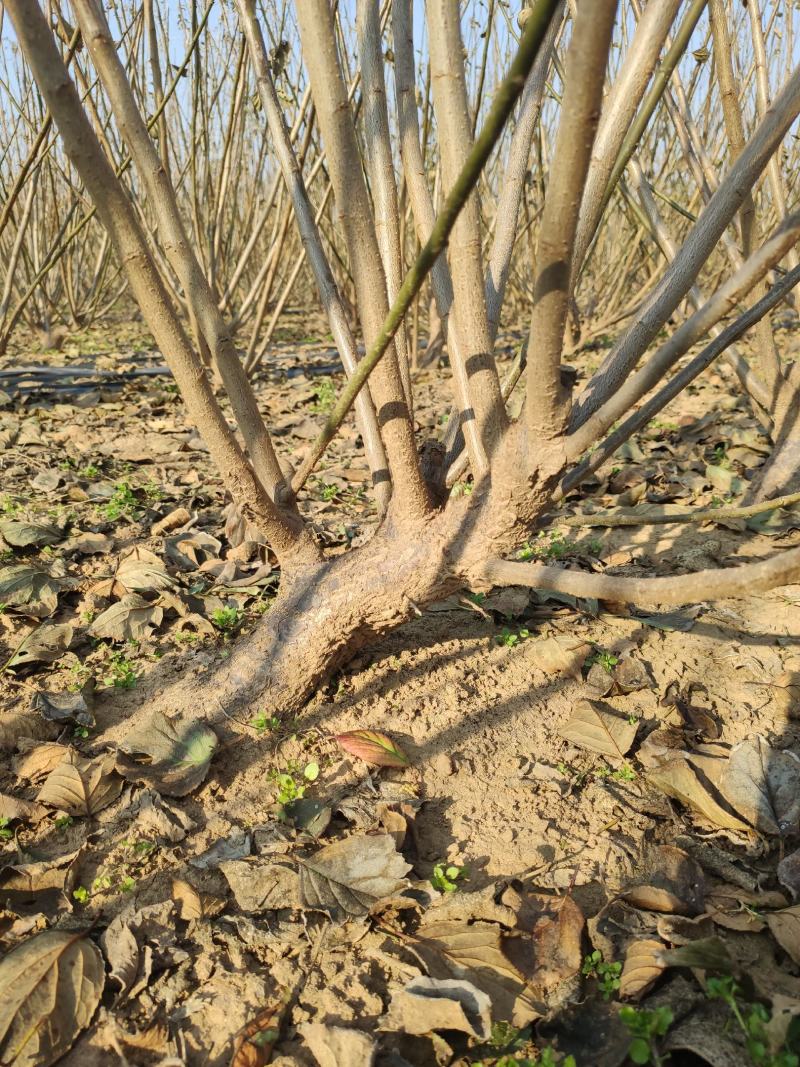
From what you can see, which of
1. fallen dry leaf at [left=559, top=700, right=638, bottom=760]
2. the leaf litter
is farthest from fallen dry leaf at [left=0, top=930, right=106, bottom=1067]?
fallen dry leaf at [left=559, top=700, right=638, bottom=760]

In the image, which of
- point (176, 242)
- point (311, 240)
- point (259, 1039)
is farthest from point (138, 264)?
point (259, 1039)

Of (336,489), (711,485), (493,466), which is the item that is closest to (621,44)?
(711,485)

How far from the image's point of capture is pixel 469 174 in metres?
0.75

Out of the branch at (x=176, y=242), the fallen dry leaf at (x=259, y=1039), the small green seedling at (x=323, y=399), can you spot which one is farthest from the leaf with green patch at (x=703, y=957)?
the small green seedling at (x=323, y=399)

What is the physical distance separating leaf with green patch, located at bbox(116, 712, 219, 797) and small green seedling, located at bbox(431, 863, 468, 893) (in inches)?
17.7

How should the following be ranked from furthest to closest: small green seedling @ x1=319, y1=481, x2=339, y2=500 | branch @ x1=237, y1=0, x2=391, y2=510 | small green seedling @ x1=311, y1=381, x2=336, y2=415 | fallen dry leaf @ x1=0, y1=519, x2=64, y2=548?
small green seedling @ x1=311, y1=381, x2=336, y2=415
small green seedling @ x1=319, y1=481, x2=339, y2=500
fallen dry leaf @ x1=0, y1=519, x2=64, y2=548
branch @ x1=237, y1=0, x2=391, y2=510

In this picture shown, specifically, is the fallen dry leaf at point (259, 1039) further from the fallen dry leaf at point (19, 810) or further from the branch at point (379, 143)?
the branch at point (379, 143)

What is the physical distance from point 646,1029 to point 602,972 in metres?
0.13

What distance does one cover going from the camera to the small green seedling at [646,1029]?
83 cm

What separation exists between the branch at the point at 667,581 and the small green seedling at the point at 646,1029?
1.62 feet

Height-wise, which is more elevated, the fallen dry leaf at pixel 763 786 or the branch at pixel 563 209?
the branch at pixel 563 209

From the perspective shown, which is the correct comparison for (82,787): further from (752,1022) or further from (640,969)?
(752,1022)

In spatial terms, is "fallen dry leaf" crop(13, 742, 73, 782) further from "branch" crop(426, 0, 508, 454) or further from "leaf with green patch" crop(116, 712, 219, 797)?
"branch" crop(426, 0, 508, 454)

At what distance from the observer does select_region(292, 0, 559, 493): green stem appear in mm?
633
